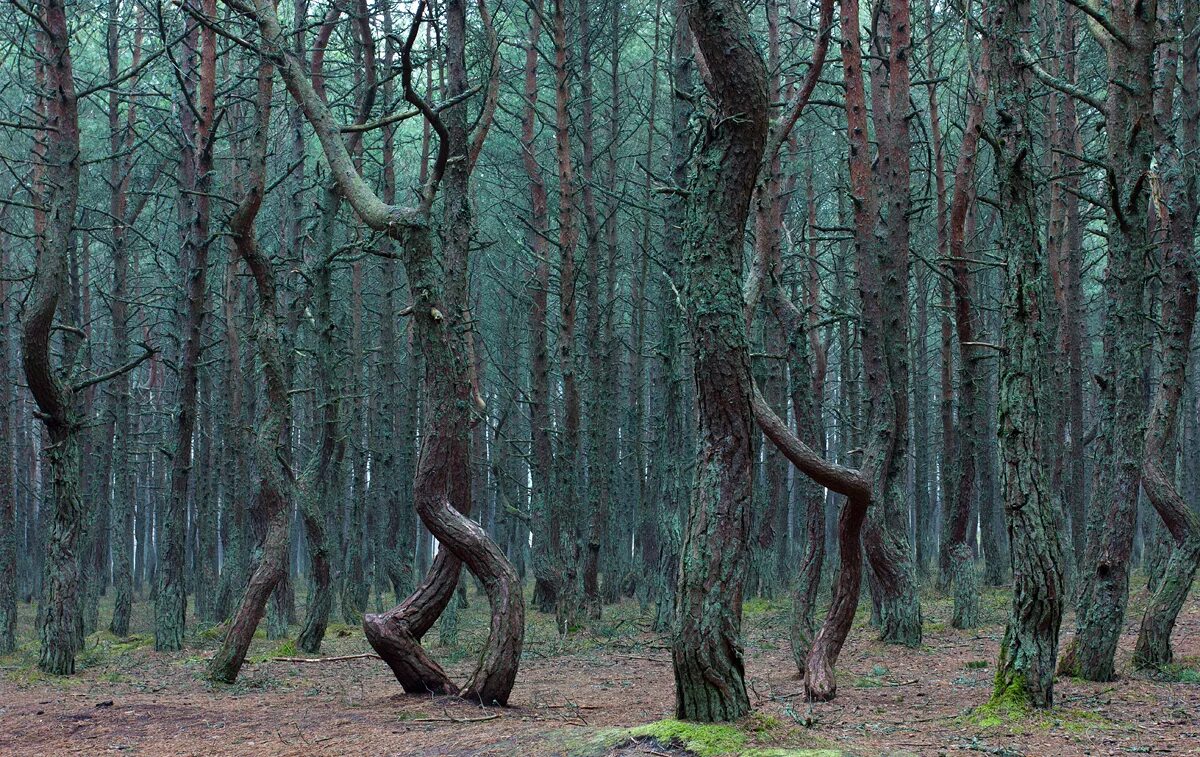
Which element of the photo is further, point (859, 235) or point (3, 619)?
point (3, 619)

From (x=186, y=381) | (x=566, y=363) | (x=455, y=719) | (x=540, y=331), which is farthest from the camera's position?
(x=540, y=331)

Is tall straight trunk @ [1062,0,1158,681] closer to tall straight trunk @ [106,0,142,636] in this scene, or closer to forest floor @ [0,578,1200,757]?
forest floor @ [0,578,1200,757]

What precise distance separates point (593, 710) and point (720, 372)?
342cm

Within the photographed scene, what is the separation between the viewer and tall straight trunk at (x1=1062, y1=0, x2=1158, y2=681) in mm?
7719

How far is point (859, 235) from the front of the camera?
10711 millimetres

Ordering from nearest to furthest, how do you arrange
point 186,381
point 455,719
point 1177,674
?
1. point 455,719
2. point 1177,674
3. point 186,381

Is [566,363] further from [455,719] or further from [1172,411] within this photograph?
[1172,411]

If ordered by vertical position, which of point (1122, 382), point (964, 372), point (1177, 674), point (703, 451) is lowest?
point (1177, 674)

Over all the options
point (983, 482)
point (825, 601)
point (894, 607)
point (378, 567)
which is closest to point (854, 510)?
point (894, 607)

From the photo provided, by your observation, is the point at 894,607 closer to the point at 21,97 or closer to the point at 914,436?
the point at 914,436

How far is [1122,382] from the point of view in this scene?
312 inches

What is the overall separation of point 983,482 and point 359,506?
39.1 ft

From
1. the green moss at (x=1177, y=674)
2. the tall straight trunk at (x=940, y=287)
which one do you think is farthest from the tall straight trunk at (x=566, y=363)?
the green moss at (x=1177, y=674)

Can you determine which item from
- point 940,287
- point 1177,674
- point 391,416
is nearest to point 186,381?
point 391,416
